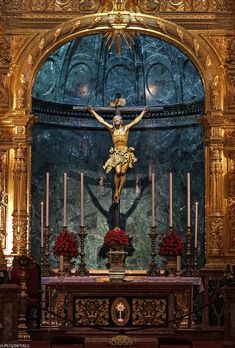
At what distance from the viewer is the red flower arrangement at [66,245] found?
2008 centimetres

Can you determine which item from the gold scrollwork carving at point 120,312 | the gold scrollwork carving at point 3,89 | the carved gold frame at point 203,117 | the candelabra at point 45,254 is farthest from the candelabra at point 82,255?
the gold scrollwork carving at point 3,89

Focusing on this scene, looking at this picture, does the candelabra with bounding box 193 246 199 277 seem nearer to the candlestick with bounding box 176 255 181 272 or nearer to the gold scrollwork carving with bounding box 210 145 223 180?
the candlestick with bounding box 176 255 181 272

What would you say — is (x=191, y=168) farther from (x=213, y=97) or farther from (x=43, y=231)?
(x=43, y=231)

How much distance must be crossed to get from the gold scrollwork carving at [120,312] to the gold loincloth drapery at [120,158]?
12.0 feet

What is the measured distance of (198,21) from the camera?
2145 centimetres

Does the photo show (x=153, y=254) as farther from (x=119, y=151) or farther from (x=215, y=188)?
(x=119, y=151)

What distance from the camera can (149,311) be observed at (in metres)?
19.1

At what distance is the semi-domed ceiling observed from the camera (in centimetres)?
2283

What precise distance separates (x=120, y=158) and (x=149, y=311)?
3.85 meters

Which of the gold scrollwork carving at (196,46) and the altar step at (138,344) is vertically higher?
the gold scrollwork carving at (196,46)

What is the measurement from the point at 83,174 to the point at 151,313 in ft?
14.9

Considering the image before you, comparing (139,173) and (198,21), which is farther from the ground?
(198,21)

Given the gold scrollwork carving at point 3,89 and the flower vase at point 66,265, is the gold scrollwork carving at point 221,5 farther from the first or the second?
the flower vase at point 66,265

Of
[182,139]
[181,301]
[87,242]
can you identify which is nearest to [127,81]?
[182,139]
